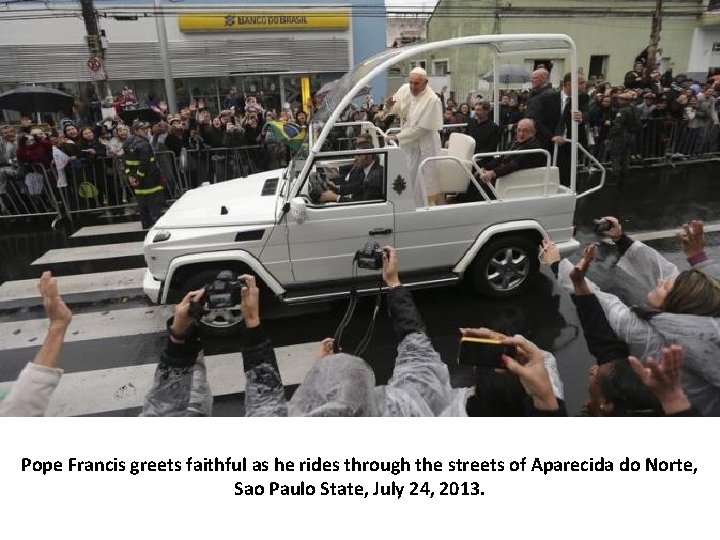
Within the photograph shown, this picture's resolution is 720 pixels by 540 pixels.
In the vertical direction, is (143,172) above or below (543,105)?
below

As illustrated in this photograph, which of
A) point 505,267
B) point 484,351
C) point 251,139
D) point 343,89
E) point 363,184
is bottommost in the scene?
point 505,267

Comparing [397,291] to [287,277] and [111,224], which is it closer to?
[287,277]

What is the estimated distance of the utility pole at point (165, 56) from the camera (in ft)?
65.7

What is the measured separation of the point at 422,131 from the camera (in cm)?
523

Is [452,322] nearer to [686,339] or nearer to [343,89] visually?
[343,89]

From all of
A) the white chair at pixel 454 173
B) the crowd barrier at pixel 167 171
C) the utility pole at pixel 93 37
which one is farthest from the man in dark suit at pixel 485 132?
the utility pole at pixel 93 37

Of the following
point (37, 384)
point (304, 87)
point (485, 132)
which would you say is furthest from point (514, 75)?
point (304, 87)

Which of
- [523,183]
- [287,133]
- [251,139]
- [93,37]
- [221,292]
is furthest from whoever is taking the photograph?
[93,37]

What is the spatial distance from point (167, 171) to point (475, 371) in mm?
9322

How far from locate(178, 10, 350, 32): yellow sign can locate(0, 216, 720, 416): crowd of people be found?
71.7 feet

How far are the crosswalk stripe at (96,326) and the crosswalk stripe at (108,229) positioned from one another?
325 cm

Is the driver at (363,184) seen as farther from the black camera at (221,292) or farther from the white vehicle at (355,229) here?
the black camera at (221,292)

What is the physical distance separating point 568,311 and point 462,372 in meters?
1.62

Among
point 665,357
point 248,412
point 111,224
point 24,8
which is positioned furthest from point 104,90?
point 665,357
